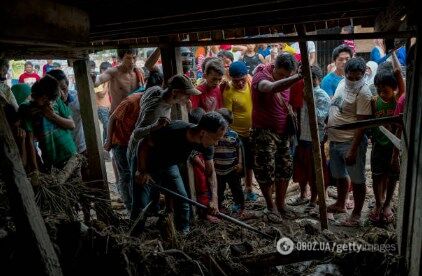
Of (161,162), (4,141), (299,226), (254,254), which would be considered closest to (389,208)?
(299,226)

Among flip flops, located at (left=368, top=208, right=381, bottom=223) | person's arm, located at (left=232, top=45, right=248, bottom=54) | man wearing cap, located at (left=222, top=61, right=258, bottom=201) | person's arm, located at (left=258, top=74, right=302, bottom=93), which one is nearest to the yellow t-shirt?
man wearing cap, located at (left=222, top=61, right=258, bottom=201)

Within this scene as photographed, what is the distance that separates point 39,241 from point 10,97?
3152mm

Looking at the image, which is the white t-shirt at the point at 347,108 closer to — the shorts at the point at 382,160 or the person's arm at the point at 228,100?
the shorts at the point at 382,160

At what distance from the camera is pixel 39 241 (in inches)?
102

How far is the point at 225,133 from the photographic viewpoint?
520 cm

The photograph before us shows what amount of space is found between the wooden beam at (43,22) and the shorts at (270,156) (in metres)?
2.89

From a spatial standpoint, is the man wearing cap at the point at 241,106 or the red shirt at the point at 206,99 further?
the man wearing cap at the point at 241,106

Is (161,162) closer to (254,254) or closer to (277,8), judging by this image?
(254,254)

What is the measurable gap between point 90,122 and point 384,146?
376 centimetres

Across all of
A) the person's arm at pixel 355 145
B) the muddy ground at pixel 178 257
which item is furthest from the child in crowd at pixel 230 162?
the muddy ground at pixel 178 257

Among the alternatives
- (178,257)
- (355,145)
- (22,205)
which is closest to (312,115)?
(355,145)

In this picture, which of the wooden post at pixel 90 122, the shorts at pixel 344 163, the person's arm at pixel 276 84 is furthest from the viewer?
the shorts at pixel 344 163

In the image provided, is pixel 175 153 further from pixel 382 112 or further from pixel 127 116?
pixel 382 112

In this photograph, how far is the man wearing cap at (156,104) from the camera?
4418 mm
